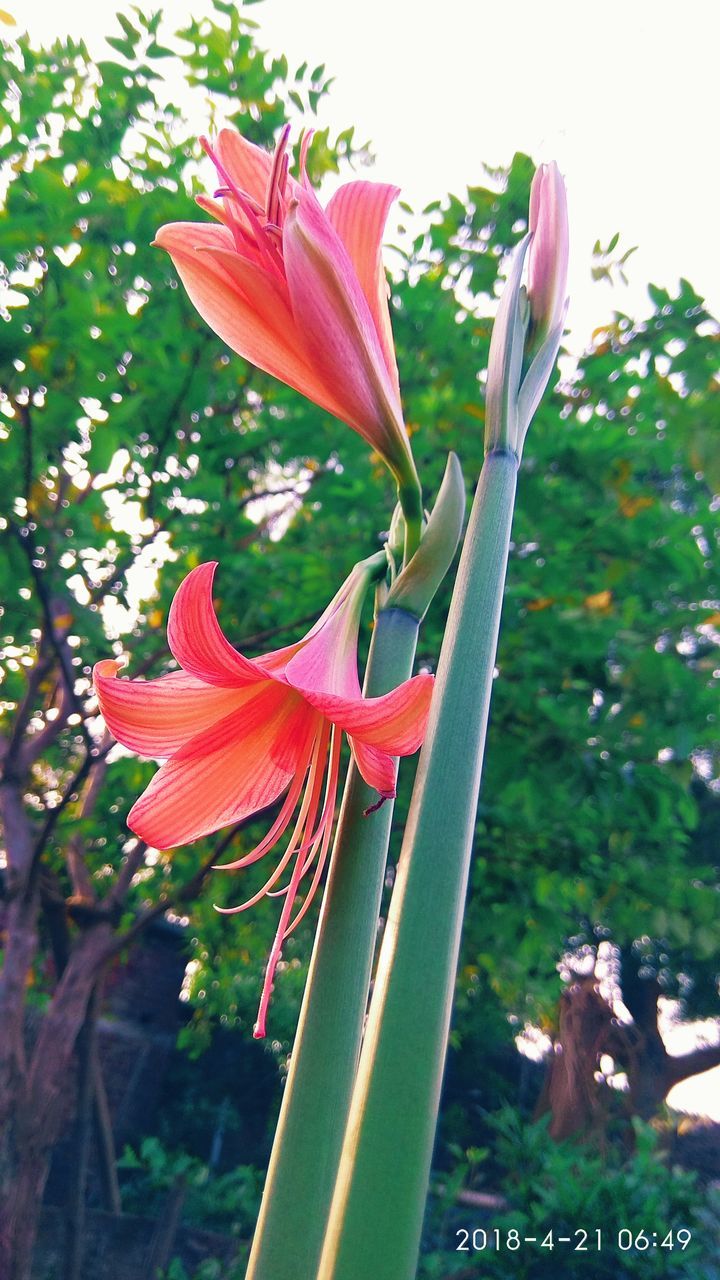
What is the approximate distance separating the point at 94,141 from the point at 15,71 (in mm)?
313

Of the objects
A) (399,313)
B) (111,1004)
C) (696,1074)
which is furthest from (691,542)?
(696,1074)

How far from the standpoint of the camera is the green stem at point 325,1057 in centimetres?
33

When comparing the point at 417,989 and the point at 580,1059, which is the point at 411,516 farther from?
the point at 580,1059

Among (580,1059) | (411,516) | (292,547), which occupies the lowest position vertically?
(411,516)

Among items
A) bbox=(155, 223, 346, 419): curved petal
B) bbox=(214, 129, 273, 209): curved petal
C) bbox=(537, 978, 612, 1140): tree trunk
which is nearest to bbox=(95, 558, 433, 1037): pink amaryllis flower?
bbox=(155, 223, 346, 419): curved petal

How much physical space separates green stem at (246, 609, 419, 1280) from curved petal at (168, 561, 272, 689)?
10cm

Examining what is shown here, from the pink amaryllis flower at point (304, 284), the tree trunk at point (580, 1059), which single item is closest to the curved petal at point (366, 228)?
the pink amaryllis flower at point (304, 284)

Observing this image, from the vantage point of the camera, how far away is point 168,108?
10.3 ft

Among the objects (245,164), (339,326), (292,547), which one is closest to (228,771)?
(339,326)

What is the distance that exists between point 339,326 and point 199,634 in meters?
→ 0.17

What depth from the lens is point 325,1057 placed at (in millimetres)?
348

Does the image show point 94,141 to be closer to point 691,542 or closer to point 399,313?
point 399,313
